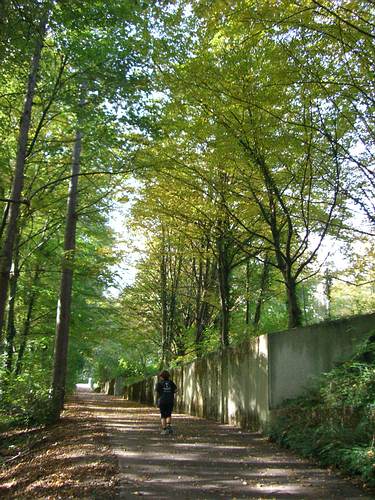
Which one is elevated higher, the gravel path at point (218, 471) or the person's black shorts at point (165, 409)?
the person's black shorts at point (165, 409)

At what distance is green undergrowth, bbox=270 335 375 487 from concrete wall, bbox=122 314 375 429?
1.67 ft

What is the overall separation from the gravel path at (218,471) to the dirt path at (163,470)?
0.04ft

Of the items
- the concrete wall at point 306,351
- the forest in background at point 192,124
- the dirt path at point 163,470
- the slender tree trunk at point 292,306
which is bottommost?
the dirt path at point 163,470

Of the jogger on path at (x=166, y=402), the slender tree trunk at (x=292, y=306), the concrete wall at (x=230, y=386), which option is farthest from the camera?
the slender tree trunk at (x=292, y=306)

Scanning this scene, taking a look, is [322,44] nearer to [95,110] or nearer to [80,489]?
[95,110]

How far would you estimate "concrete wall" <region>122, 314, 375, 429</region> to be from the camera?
32.4 feet

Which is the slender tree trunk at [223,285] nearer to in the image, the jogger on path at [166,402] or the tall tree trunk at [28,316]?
the jogger on path at [166,402]

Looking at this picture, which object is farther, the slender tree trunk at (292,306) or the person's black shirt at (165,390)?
the slender tree trunk at (292,306)

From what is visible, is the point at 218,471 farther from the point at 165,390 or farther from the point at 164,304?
the point at 164,304

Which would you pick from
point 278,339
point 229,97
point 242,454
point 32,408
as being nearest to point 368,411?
point 242,454

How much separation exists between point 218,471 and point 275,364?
413 centimetres

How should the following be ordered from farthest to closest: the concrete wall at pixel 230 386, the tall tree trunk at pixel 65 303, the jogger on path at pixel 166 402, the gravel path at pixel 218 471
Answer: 1. the tall tree trunk at pixel 65 303
2. the concrete wall at pixel 230 386
3. the jogger on path at pixel 166 402
4. the gravel path at pixel 218 471

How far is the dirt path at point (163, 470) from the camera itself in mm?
5832

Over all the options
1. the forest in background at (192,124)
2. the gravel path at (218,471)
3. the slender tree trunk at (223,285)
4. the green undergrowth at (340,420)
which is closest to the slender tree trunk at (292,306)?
the forest in background at (192,124)
